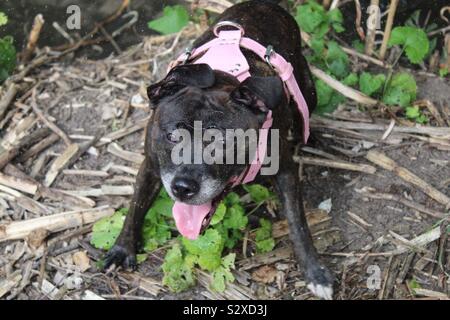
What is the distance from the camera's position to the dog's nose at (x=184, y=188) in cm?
362

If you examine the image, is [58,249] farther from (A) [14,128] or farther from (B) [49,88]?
(B) [49,88]

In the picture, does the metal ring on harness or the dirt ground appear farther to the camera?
the metal ring on harness

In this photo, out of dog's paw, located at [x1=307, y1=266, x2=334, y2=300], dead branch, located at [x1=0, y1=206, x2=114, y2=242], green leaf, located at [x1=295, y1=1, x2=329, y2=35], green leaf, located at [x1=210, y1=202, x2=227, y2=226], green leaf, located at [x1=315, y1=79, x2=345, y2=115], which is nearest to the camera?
dog's paw, located at [x1=307, y1=266, x2=334, y2=300]

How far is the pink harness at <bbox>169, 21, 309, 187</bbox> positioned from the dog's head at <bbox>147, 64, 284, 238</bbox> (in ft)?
0.30

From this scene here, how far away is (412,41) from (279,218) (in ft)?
6.09

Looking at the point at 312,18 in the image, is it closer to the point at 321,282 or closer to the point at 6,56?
the point at 321,282

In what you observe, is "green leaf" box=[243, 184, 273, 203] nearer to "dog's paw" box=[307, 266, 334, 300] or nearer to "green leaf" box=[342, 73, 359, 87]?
"dog's paw" box=[307, 266, 334, 300]

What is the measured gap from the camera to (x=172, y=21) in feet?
18.7

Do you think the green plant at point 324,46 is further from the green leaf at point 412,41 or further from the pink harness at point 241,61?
the pink harness at point 241,61

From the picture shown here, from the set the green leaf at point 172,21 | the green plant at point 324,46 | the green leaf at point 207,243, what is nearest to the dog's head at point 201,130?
the green leaf at point 207,243

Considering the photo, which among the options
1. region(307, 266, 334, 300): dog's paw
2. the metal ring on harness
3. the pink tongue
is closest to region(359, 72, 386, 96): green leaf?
the metal ring on harness

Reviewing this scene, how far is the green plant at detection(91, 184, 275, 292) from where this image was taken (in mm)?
4203
